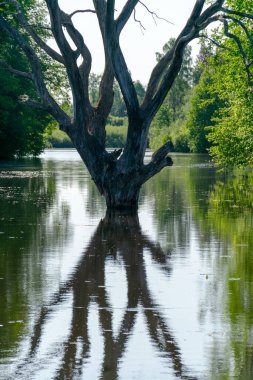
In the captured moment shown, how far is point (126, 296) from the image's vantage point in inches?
426

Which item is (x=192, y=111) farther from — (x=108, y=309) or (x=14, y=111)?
(x=108, y=309)

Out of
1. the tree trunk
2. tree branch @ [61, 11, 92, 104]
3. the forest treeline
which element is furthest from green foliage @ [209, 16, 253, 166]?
the tree trunk

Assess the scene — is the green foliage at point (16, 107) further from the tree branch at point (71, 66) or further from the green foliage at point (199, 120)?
the tree branch at point (71, 66)

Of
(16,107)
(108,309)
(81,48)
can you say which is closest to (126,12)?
(81,48)

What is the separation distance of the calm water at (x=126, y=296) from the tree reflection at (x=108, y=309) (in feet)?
0.04

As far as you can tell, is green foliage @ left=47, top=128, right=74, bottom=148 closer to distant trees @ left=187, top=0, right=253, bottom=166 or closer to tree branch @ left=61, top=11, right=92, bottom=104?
distant trees @ left=187, top=0, right=253, bottom=166

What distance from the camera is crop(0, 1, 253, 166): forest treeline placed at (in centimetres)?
3444

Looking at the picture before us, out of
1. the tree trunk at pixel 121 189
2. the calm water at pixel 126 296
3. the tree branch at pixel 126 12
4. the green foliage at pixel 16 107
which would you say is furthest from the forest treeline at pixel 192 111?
the calm water at pixel 126 296

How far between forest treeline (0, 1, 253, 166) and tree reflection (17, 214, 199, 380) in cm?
785

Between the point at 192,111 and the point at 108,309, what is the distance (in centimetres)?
10086

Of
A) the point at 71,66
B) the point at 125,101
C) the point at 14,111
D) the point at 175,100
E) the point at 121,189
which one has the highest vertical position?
the point at 175,100

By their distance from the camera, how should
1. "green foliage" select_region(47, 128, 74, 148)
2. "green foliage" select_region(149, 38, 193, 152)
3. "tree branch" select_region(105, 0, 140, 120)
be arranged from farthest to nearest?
"green foliage" select_region(47, 128, 74, 148) < "green foliage" select_region(149, 38, 193, 152) < "tree branch" select_region(105, 0, 140, 120)

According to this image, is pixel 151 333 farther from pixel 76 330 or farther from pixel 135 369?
pixel 135 369

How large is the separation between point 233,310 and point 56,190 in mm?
23144
